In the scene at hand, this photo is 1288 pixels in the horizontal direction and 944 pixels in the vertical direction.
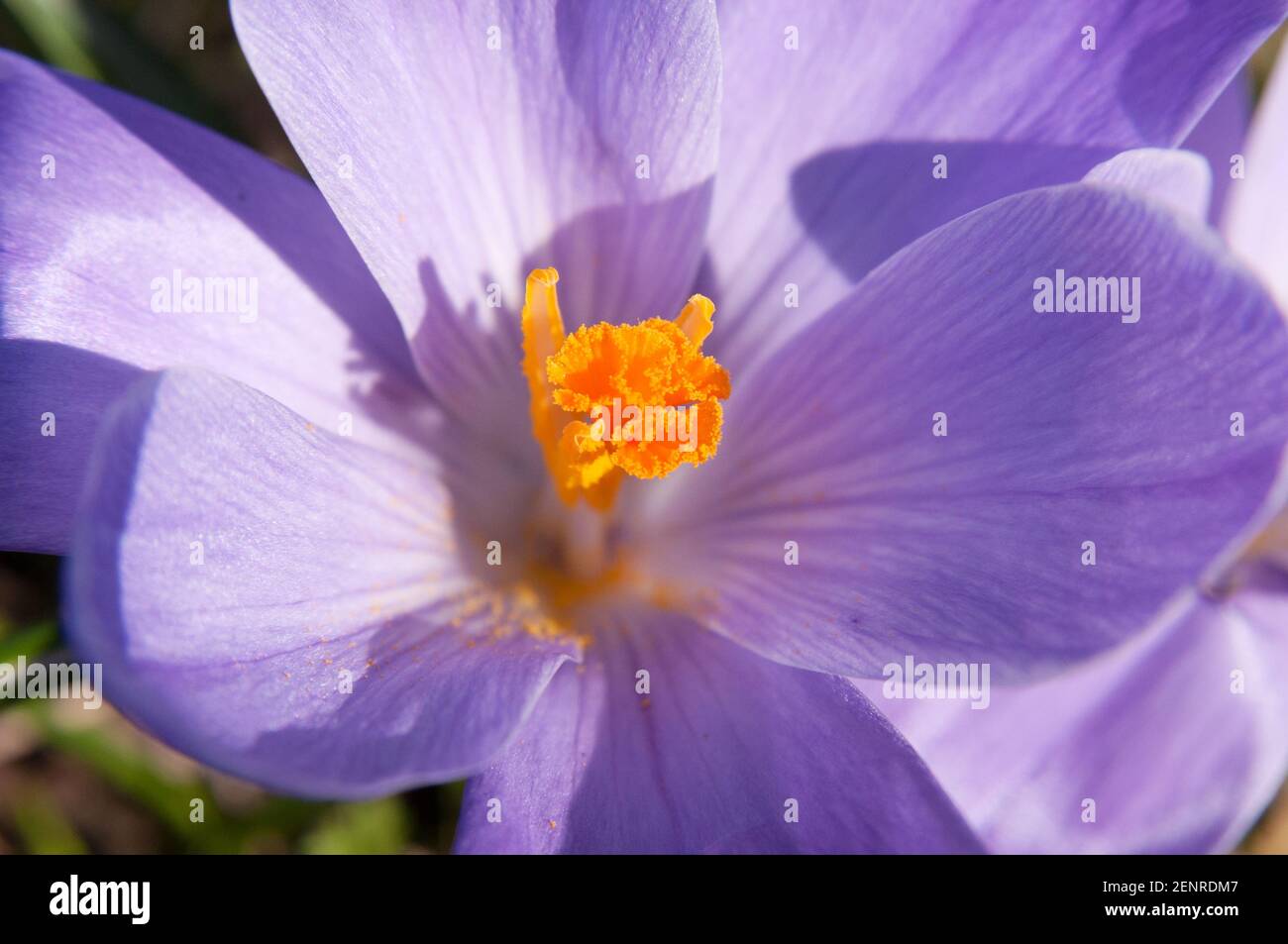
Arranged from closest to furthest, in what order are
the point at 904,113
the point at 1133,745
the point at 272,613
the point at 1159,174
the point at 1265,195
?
the point at 272,613 < the point at 1159,174 < the point at 904,113 < the point at 1133,745 < the point at 1265,195

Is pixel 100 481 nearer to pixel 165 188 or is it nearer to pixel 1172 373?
pixel 165 188

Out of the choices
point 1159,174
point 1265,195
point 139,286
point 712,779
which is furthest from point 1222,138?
point 139,286

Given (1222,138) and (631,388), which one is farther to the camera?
(1222,138)

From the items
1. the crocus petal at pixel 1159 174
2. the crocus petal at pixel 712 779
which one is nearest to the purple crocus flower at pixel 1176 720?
the crocus petal at pixel 712 779

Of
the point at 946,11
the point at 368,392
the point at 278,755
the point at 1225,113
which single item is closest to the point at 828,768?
the point at 278,755

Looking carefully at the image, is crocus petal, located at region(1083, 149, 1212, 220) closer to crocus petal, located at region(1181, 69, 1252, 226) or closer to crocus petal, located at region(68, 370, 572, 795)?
crocus petal, located at region(1181, 69, 1252, 226)

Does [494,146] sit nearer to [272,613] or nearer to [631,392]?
[631,392]
